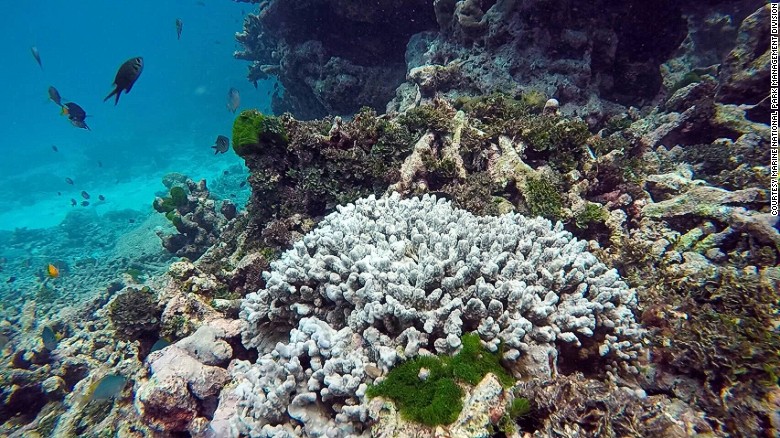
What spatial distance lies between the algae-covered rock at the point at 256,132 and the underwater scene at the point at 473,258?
5 cm

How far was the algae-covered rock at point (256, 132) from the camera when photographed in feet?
20.5

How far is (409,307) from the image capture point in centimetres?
293

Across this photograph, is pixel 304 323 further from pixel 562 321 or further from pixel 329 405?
pixel 562 321

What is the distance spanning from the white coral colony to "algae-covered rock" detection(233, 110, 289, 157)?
119 inches

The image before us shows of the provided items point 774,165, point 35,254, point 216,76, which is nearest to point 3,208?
point 35,254

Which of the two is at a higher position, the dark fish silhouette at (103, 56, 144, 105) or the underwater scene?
the dark fish silhouette at (103, 56, 144, 105)

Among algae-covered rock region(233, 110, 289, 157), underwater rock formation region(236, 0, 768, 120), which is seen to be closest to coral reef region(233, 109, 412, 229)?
algae-covered rock region(233, 110, 289, 157)

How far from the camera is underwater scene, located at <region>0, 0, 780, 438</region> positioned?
8.56 ft

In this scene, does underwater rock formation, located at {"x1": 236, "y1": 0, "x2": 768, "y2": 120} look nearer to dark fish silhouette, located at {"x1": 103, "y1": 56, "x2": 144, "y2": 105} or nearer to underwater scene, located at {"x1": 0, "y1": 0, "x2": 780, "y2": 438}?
underwater scene, located at {"x1": 0, "y1": 0, "x2": 780, "y2": 438}

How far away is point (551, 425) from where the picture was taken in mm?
2262

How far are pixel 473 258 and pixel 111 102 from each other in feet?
419

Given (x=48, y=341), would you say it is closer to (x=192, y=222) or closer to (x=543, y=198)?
(x=192, y=222)

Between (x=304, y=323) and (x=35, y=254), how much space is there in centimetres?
3094

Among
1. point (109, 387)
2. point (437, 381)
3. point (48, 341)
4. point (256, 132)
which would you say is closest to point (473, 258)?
point (437, 381)
